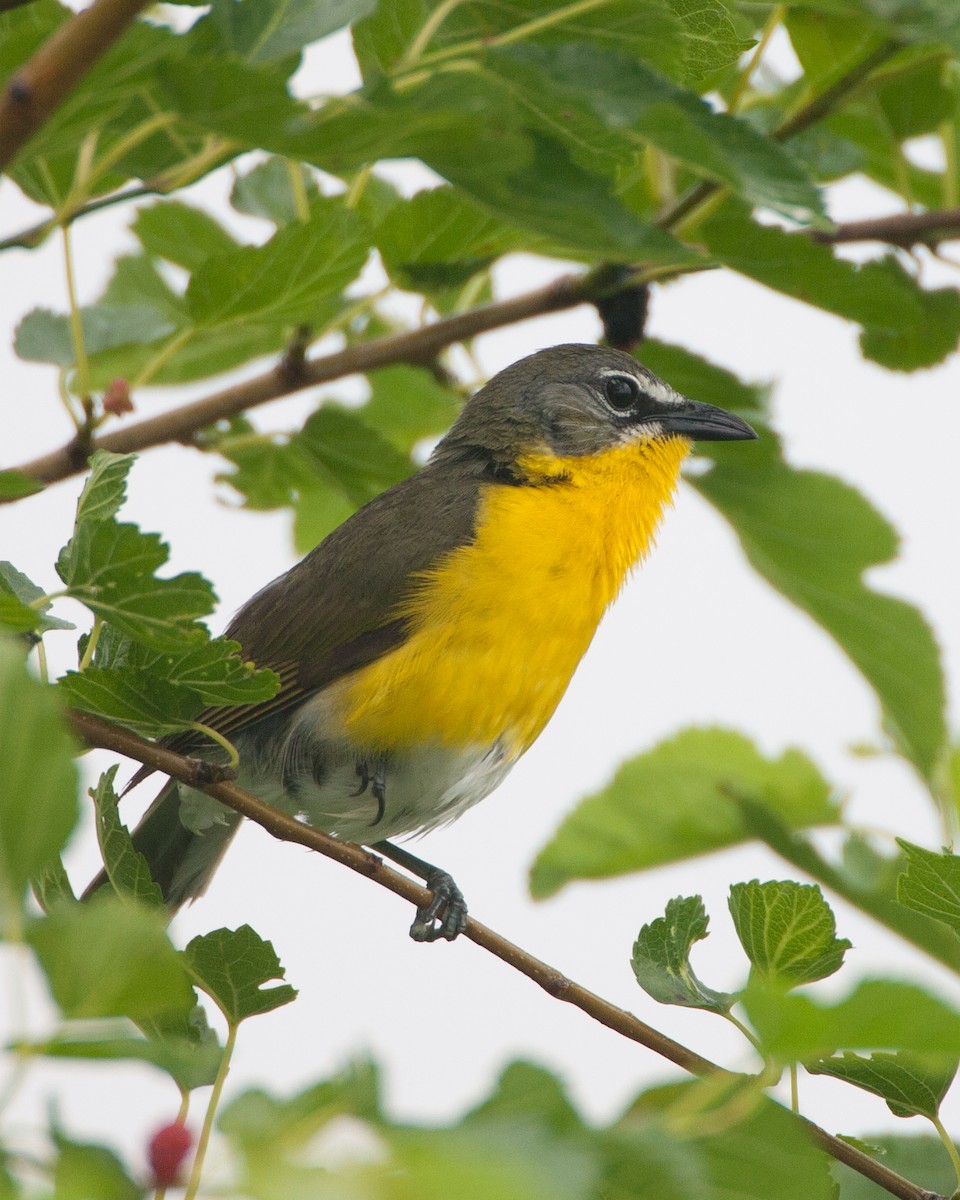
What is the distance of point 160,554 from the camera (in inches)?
93.4

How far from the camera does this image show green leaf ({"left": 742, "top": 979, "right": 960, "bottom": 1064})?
149 centimetres

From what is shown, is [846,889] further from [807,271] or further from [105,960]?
[105,960]

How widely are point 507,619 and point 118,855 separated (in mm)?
2150

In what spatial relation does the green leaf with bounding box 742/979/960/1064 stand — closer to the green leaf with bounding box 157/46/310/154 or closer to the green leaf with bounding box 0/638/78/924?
the green leaf with bounding box 0/638/78/924

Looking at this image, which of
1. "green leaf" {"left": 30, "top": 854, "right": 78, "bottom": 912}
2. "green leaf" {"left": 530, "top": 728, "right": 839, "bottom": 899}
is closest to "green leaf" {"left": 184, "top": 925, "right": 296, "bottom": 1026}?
"green leaf" {"left": 30, "top": 854, "right": 78, "bottom": 912}

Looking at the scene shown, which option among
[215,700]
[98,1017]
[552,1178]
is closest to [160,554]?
[215,700]

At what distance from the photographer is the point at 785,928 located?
2596mm

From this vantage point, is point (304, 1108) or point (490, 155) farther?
point (490, 155)

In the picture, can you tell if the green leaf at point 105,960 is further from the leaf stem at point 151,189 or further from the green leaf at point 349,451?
the green leaf at point 349,451

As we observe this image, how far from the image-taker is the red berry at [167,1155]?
1.75 meters

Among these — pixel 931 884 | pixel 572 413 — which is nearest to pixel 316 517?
pixel 572 413

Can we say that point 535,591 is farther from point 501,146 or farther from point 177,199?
point 501,146

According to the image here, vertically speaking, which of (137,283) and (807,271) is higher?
(807,271)

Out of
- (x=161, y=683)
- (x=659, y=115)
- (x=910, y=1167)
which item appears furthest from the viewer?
(x=910, y=1167)
